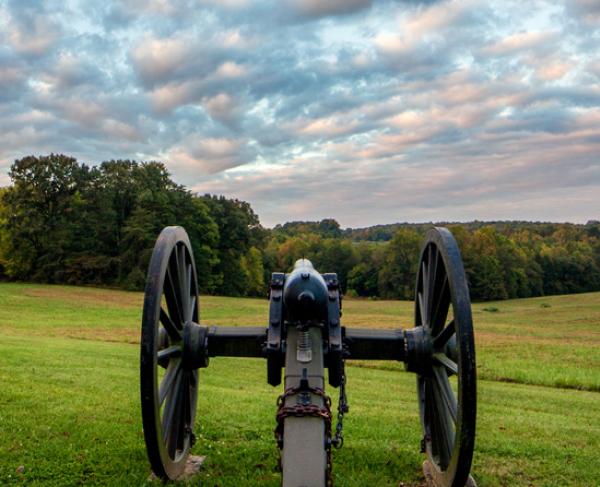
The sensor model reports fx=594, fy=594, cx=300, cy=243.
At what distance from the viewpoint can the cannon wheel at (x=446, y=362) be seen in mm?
3627

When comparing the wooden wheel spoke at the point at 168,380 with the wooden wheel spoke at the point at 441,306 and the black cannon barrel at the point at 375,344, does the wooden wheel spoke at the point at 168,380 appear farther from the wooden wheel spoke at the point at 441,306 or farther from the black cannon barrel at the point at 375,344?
the wooden wheel spoke at the point at 441,306

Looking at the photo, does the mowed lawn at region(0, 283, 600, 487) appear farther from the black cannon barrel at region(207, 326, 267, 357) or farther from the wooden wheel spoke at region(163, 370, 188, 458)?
the black cannon barrel at region(207, 326, 267, 357)

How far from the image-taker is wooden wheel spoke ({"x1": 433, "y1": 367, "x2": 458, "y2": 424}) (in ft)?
14.5

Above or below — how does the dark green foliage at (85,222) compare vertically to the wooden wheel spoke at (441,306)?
above

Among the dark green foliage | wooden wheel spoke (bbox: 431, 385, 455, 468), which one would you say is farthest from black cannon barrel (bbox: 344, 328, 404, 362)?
the dark green foliage

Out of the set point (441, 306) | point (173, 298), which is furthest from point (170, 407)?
point (441, 306)

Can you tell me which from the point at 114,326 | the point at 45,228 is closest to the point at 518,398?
the point at 114,326

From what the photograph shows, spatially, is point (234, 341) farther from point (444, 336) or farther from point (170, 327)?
point (444, 336)

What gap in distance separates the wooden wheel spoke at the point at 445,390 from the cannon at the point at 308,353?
0.4 inches

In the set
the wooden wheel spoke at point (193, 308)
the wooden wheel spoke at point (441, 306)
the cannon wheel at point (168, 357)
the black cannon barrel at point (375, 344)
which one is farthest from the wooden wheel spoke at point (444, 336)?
the wooden wheel spoke at point (193, 308)

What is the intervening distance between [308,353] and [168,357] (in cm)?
122

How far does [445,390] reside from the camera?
4.68m

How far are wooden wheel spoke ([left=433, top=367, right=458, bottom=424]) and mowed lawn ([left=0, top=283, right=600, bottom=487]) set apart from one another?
1128mm

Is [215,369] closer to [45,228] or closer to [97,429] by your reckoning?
[97,429]
